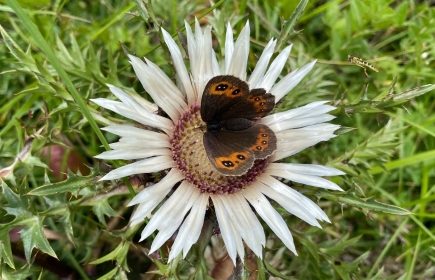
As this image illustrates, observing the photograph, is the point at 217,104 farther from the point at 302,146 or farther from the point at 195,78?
the point at 302,146

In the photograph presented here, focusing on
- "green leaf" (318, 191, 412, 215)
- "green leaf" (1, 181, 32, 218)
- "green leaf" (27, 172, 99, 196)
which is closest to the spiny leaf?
"green leaf" (27, 172, 99, 196)

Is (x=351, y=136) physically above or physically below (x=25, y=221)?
below

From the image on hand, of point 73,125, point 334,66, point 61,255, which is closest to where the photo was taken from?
point 73,125

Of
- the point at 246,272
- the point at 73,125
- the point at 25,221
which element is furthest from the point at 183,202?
the point at 73,125

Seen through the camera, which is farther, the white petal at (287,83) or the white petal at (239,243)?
the white petal at (287,83)

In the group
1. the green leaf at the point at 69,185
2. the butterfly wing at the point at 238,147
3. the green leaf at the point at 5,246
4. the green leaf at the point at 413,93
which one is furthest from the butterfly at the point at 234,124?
the green leaf at the point at 5,246

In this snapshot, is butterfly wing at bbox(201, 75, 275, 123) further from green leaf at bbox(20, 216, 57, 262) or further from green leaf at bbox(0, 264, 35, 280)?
green leaf at bbox(0, 264, 35, 280)

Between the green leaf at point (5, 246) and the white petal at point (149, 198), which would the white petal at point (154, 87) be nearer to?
the white petal at point (149, 198)
